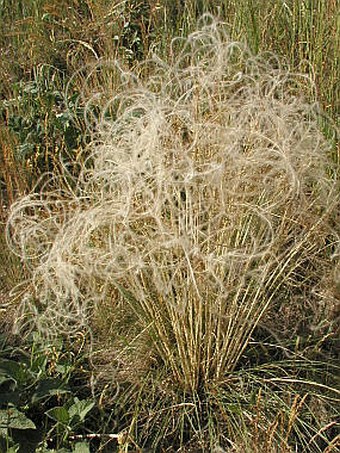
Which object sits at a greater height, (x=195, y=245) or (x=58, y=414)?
(x=195, y=245)

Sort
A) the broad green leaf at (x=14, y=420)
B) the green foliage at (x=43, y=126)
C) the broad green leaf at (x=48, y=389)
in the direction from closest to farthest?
the broad green leaf at (x=14, y=420) < the broad green leaf at (x=48, y=389) < the green foliage at (x=43, y=126)

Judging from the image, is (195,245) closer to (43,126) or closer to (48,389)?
(48,389)

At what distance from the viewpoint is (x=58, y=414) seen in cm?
203

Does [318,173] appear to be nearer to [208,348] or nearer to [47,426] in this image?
[208,348]

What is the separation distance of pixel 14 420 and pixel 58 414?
0.12 m

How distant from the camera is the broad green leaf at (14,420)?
2.01 meters

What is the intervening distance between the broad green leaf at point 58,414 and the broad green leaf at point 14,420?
0.06 m

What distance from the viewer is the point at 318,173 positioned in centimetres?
223

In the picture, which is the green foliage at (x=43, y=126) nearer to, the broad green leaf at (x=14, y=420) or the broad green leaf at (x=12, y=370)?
the broad green leaf at (x=12, y=370)

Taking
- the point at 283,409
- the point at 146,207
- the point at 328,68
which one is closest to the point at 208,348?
the point at 283,409

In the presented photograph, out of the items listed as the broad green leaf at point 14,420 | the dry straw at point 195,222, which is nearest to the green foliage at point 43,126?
the dry straw at point 195,222

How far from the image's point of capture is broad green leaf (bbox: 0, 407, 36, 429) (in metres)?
2.01

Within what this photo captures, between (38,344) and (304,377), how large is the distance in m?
0.86

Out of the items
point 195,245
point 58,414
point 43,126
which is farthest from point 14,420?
point 43,126
